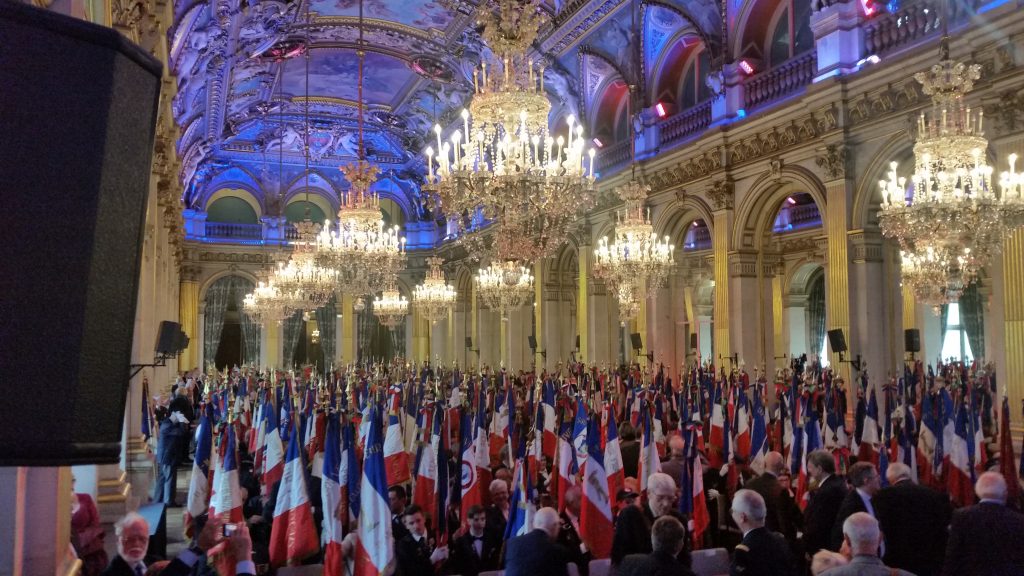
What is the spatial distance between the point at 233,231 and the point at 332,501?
90.8ft

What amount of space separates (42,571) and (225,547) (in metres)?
0.88

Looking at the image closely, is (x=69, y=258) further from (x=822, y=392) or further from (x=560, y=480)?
(x=822, y=392)

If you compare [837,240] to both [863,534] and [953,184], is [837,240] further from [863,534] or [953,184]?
[863,534]

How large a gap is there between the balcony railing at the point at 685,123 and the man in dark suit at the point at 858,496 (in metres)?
11.7

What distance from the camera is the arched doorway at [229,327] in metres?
31.3

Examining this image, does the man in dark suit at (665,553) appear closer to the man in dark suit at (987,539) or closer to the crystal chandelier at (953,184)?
the man in dark suit at (987,539)

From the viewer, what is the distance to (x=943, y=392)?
8.16 metres

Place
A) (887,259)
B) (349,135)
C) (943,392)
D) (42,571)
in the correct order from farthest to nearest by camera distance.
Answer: (349,135), (887,259), (943,392), (42,571)

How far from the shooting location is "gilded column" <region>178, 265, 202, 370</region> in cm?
2925

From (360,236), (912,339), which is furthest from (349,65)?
(912,339)

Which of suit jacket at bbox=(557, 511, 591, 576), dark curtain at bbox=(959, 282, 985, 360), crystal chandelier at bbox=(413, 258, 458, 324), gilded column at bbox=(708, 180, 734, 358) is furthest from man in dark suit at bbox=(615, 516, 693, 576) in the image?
dark curtain at bbox=(959, 282, 985, 360)

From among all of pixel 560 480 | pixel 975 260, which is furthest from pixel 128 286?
pixel 975 260

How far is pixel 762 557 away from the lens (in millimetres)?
4109

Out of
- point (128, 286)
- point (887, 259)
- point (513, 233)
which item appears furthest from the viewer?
point (887, 259)
